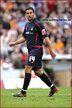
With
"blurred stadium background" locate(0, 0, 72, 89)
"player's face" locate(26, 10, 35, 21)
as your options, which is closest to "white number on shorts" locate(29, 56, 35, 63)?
"player's face" locate(26, 10, 35, 21)

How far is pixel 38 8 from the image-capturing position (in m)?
19.6

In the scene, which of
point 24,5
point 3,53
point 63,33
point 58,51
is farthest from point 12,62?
point 24,5

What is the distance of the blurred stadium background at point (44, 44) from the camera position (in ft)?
49.6

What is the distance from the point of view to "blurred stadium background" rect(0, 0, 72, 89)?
15109 mm

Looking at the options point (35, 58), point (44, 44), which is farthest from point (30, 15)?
point (44, 44)

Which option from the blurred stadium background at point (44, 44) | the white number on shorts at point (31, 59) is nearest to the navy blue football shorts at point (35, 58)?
the white number on shorts at point (31, 59)

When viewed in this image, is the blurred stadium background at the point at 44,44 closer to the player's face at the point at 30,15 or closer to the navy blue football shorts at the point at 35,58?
the navy blue football shorts at the point at 35,58

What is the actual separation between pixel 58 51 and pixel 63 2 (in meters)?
5.89

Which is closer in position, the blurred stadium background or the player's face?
the player's face

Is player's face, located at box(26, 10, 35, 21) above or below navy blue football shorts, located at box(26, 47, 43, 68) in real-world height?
above

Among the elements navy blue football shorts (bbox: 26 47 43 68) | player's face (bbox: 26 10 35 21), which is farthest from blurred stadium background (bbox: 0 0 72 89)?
player's face (bbox: 26 10 35 21)

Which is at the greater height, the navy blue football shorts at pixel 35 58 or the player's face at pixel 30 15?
the player's face at pixel 30 15

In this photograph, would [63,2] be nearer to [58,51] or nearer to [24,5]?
[24,5]

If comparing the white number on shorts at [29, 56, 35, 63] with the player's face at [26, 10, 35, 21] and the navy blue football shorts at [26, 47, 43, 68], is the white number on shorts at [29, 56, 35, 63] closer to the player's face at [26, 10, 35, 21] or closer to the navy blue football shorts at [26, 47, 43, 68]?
the navy blue football shorts at [26, 47, 43, 68]
